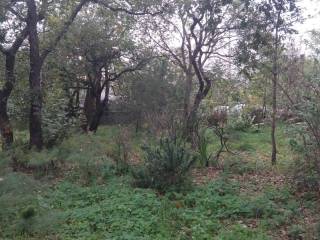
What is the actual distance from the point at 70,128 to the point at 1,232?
5.96 meters

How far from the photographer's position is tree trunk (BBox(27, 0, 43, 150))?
11.0 m

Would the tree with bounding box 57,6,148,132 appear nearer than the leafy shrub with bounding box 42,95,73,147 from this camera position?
No

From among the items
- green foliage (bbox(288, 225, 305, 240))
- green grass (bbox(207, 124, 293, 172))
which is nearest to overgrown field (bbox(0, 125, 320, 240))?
green foliage (bbox(288, 225, 305, 240))

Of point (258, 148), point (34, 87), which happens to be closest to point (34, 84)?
point (34, 87)

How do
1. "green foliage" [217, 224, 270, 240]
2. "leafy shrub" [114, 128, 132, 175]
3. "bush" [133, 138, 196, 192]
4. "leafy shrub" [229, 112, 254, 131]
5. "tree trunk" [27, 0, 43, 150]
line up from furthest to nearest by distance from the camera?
"leafy shrub" [229, 112, 254, 131]
"tree trunk" [27, 0, 43, 150]
"leafy shrub" [114, 128, 132, 175]
"bush" [133, 138, 196, 192]
"green foliage" [217, 224, 270, 240]

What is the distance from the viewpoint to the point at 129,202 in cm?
714

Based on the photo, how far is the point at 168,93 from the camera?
61.0 ft

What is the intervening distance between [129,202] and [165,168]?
1390 millimetres

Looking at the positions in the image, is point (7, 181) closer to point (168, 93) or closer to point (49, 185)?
point (49, 185)

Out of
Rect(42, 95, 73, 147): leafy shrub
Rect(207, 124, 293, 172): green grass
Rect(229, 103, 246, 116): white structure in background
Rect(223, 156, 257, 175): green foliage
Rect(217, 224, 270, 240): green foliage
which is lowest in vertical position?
Rect(217, 224, 270, 240): green foliage

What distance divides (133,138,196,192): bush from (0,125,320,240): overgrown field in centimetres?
24

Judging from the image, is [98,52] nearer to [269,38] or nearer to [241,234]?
[269,38]

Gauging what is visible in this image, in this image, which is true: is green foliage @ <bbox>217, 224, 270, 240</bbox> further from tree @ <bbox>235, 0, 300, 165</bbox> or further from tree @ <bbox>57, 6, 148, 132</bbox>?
tree @ <bbox>57, 6, 148, 132</bbox>

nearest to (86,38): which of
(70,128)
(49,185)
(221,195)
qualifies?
(70,128)
